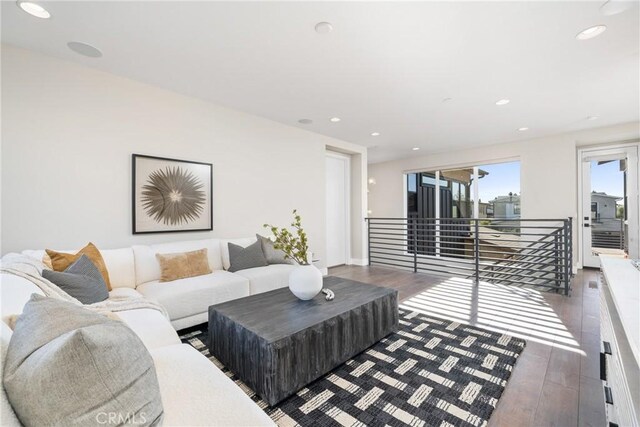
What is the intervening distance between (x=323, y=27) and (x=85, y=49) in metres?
2.01

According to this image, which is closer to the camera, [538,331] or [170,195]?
[538,331]

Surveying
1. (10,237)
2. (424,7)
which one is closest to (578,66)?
(424,7)

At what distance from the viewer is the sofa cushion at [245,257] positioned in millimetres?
3207

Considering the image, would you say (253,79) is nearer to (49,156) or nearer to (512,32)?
(49,156)

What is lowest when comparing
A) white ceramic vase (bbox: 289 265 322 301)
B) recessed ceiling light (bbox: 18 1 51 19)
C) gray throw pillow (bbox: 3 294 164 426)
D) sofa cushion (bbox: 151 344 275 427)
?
sofa cushion (bbox: 151 344 275 427)

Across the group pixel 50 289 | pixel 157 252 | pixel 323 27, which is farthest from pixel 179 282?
pixel 323 27

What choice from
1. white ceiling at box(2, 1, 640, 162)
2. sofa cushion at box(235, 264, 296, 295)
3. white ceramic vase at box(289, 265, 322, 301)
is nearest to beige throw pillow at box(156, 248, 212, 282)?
sofa cushion at box(235, 264, 296, 295)

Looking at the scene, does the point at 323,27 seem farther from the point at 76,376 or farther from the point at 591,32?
the point at 76,376

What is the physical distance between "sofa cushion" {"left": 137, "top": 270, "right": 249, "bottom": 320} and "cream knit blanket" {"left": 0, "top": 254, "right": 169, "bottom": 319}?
1.00 ft

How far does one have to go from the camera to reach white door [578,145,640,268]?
183 inches

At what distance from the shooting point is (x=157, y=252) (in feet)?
9.18

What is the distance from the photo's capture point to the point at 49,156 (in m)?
2.48

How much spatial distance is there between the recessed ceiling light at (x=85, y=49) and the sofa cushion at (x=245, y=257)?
2138 mm

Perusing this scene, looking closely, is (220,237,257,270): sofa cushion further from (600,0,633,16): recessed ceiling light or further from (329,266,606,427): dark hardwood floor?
(600,0,633,16): recessed ceiling light
